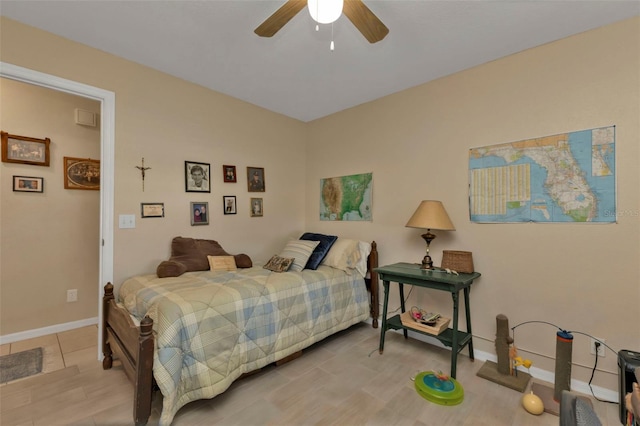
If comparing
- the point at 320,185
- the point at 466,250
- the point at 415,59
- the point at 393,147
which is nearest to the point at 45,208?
the point at 320,185

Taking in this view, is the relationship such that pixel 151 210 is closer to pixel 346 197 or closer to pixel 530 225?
pixel 346 197

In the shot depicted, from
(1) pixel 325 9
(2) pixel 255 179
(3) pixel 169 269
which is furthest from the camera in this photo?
(2) pixel 255 179

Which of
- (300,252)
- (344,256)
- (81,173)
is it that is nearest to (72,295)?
(81,173)

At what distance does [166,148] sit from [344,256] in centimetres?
200

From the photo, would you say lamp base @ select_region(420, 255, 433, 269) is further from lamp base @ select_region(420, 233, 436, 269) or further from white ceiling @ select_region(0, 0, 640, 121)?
white ceiling @ select_region(0, 0, 640, 121)

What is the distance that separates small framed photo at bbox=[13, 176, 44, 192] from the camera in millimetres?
2738

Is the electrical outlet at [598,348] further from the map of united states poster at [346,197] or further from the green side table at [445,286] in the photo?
the map of united states poster at [346,197]

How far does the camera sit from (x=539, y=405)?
1.75m

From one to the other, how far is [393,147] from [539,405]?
233cm

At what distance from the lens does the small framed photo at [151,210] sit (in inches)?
101

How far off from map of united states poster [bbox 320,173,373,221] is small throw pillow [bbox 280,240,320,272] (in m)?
0.59

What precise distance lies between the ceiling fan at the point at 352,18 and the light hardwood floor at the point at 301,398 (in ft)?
7.43

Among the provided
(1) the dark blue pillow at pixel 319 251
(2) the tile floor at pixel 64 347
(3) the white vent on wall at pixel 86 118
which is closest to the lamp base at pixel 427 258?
(1) the dark blue pillow at pixel 319 251

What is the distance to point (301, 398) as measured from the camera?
6.22 feet
